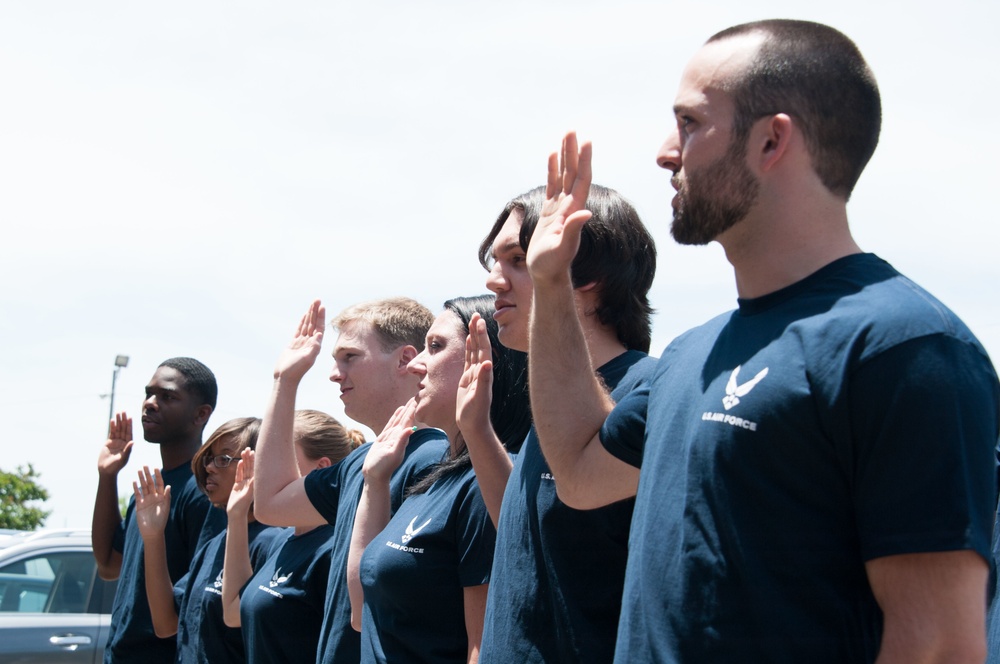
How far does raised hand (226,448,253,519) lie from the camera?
17.7ft

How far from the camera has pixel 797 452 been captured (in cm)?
196

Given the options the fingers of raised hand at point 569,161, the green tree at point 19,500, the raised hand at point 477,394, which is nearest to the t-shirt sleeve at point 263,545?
the raised hand at point 477,394

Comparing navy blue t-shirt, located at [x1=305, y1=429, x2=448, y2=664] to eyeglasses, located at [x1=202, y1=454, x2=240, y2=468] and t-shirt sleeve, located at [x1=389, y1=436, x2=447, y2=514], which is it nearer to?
t-shirt sleeve, located at [x1=389, y1=436, x2=447, y2=514]

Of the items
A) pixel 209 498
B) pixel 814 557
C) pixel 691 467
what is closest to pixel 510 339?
pixel 691 467

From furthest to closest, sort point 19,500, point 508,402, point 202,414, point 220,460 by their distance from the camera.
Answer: point 19,500 → point 202,414 → point 220,460 → point 508,402

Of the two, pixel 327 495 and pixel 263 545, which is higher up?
pixel 327 495

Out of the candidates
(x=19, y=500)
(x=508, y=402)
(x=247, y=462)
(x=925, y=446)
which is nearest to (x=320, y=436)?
(x=247, y=462)

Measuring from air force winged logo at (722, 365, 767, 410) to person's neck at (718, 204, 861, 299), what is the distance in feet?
0.73

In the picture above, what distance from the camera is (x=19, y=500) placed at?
30.8 m

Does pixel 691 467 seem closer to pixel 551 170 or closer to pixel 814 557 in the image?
pixel 814 557

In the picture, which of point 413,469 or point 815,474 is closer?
point 815,474

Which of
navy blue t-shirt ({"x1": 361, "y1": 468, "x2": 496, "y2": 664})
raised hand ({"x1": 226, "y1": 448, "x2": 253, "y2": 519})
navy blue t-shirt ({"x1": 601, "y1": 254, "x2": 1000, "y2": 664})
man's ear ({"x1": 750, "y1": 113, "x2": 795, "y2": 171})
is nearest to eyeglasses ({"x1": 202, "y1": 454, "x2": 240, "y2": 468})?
raised hand ({"x1": 226, "y1": 448, "x2": 253, "y2": 519})

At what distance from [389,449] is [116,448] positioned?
3942 mm

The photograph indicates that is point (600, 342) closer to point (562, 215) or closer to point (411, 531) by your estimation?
point (562, 215)
